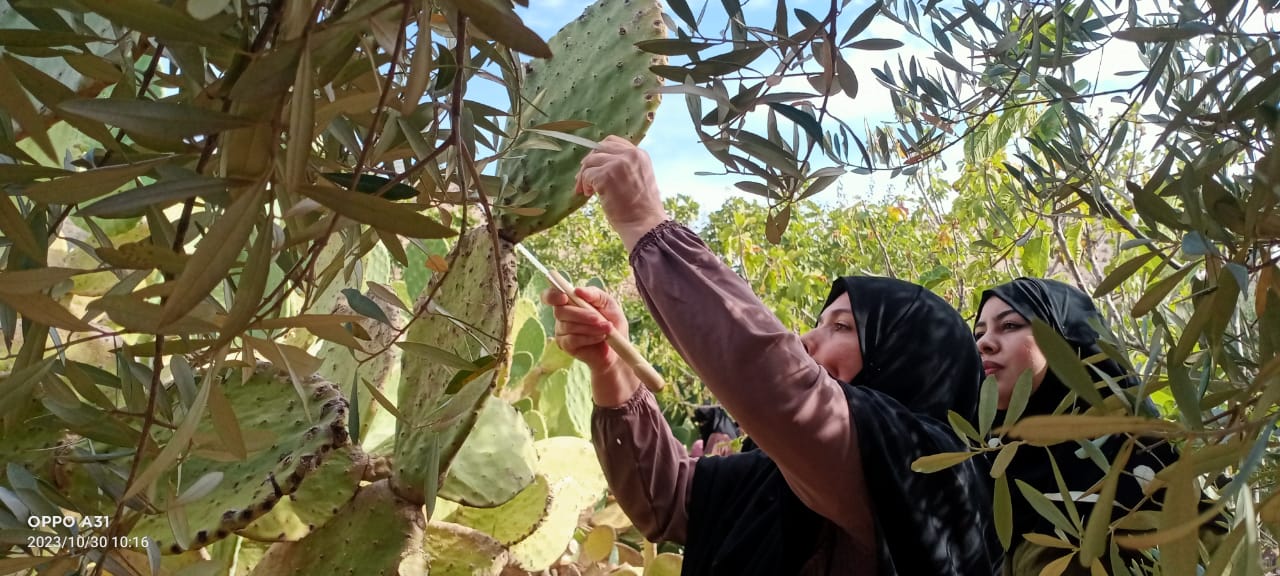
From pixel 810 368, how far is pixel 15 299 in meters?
0.86

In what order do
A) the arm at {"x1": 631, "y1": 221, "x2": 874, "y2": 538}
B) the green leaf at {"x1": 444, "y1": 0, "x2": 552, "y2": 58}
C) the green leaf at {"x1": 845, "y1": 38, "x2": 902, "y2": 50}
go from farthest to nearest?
the arm at {"x1": 631, "y1": 221, "x2": 874, "y2": 538} → the green leaf at {"x1": 845, "y1": 38, "x2": 902, "y2": 50} → the green leaf at {"x1": 444, "y1": 0, "x2": 552, "y2": 58}

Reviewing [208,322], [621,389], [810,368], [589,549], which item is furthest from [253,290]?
[589,549]

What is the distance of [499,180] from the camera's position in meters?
0.65

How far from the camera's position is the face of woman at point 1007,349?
167 centimetres

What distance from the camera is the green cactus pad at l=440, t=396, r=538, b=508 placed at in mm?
1553

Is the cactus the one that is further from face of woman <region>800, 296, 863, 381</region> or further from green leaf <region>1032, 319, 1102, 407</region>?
green leaf <region>1032, 319, 1102, 407</region>

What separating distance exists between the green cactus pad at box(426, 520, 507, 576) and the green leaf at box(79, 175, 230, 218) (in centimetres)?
146

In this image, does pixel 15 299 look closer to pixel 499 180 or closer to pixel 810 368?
pixel 499 180

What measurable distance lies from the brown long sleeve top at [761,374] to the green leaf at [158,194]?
791mm

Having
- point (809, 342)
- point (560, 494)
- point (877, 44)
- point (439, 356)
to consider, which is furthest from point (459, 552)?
point (877, 44)

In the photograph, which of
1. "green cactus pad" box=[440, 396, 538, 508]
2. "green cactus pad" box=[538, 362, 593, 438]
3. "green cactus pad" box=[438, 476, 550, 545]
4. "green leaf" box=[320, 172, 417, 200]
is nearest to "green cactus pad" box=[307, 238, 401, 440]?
"green cactus pad" box=[440, 396, 538, 508]

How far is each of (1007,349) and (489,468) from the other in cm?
93

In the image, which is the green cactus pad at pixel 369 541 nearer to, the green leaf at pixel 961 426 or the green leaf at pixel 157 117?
the green leaf at pixel 961 426

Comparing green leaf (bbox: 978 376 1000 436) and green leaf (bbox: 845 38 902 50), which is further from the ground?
green leaf (bbox: 845 38 902 50)
